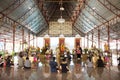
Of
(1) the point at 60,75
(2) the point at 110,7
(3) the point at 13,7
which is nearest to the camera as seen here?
(1) the point at 60,75

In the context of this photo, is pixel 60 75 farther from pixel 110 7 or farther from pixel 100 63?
pixel 110 7

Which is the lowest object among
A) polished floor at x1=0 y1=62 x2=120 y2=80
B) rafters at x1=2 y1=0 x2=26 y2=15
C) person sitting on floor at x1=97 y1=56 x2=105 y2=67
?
polished floor at x1=0 y1=62 x2=120 y2=80

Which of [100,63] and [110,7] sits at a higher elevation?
[110,7]

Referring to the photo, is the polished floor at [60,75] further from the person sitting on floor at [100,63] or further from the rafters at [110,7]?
the rafters at [110,7]

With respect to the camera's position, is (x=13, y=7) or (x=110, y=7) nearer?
(x=13, y=7)

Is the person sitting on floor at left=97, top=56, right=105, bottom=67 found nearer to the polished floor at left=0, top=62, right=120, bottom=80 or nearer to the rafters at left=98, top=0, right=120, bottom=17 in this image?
the polished floor at left=0, top=62, right=120, bottom=80

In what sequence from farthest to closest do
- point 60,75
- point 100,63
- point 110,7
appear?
point 110,7, point 100,63, point 60,75

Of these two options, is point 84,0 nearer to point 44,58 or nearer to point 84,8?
point 84,8

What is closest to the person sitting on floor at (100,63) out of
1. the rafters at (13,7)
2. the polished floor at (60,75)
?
the polished floor at (60,75)

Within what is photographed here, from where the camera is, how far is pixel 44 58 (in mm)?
29438

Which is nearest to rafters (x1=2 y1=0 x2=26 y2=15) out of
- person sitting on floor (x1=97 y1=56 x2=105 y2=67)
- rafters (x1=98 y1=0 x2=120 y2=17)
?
rafters (x1=98 y1=0 x2=120 y2=17)

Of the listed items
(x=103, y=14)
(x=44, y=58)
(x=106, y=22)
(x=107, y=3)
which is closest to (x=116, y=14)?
(x=107, y=3)

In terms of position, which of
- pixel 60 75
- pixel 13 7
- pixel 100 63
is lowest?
pixel 60 75

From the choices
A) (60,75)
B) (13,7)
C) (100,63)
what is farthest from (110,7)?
(60,75)
